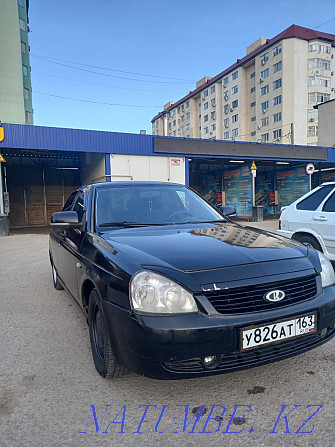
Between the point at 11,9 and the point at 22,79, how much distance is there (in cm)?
770

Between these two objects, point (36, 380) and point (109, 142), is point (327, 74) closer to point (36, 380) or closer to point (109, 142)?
point (109, 142)

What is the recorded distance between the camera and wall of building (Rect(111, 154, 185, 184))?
50.3 feet

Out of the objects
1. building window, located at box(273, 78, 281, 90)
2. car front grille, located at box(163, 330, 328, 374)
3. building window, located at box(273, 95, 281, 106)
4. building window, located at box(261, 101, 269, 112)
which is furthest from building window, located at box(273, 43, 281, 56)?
car front grille, located at box(163, 330, 328, 374)

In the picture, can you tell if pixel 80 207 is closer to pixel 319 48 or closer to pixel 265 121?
pixel 265 121

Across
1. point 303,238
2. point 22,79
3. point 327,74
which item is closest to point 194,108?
point 327,74

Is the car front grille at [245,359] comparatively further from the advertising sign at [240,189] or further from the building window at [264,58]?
the building window at [264,58]

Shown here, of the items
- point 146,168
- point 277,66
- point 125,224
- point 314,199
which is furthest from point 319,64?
point 125,224

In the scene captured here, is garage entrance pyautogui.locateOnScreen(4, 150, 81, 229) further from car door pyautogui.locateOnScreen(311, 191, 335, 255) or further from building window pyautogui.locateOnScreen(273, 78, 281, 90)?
building window pyautogui.locateOnScreen(273, 78, 281, 90)

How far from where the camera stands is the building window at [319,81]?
4725 cm

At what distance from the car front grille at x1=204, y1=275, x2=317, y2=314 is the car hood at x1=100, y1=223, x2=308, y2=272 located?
0.18 metres

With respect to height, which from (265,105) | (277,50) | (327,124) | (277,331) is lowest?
(277,331)

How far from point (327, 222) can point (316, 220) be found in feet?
0.70

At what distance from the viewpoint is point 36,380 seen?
238 cm

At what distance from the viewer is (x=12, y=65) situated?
35.8m
